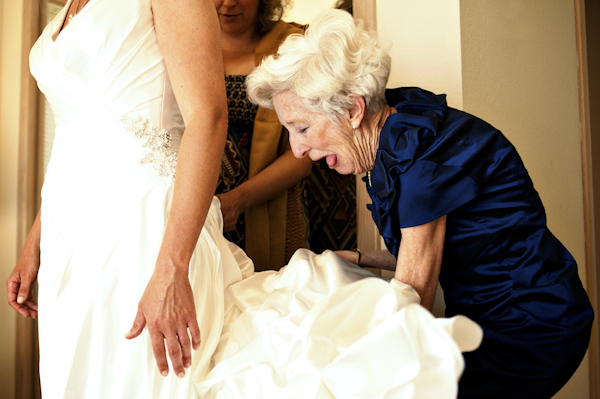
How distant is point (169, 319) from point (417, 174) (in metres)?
0.61

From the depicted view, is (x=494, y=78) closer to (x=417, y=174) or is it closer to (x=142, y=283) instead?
(x=417, y=174)

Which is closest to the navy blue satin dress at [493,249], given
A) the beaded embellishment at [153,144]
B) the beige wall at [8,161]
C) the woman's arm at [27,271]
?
the beaded embellishment at [153,144]

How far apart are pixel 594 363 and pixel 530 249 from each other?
1.73 meters

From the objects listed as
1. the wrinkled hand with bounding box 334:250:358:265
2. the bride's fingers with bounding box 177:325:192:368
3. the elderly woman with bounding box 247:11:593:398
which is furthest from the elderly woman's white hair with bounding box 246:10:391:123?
the bride's fingers with bounding box 177:325:192:368

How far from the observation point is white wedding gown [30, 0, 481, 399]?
102 centimetres

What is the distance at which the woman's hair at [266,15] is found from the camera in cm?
230

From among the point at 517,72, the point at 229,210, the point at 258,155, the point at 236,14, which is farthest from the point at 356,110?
the point at 517,72

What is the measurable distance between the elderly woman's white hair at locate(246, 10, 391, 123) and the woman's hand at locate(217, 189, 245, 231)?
56 centimetres

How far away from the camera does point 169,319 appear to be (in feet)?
3.67

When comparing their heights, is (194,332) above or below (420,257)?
below

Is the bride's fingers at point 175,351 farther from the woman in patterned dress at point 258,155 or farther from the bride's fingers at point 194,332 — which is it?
the woman in patterned dress at point 258,155

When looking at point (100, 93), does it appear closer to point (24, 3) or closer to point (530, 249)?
point (530, 249)

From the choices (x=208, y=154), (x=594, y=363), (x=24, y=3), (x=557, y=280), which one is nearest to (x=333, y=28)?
(x=208, y=154)

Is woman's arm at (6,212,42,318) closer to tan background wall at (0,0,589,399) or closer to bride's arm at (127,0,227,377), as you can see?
bride's arm at (127,0,227,377)
